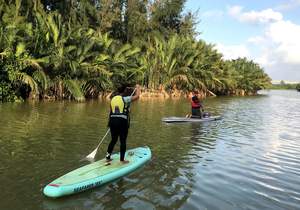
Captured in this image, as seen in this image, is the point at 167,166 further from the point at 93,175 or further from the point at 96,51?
the point at 96,51

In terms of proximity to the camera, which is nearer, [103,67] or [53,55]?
[53,55]

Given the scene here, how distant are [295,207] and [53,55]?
2508cm

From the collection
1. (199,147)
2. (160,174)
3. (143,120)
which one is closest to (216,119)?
(143,120)

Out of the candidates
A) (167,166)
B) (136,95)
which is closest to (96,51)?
(136,95)

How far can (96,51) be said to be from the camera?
1353 inches

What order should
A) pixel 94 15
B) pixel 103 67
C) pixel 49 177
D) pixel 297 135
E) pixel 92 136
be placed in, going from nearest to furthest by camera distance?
1. pixel 49 177
2. pixel 92 136
3. pixel 297 135
4. pixel 103 67
5. pixel 94 15

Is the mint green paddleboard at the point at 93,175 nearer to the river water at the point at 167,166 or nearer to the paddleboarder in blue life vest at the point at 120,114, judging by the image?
the river water at the point at 167,166

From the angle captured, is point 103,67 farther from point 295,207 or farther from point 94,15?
point 295,207

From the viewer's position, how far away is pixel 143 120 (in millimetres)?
20234

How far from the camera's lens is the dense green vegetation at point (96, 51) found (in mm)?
28016

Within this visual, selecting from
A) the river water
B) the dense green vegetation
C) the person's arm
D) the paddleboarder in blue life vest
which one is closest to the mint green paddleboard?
the river water

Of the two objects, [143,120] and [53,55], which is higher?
[53,55]

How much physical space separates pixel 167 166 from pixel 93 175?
8.72ft

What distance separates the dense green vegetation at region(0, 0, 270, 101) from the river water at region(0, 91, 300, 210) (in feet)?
36.3
